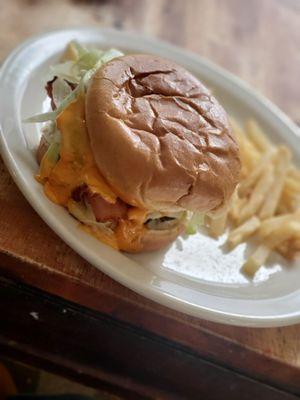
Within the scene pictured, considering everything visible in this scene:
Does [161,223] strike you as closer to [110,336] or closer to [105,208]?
[105,208]

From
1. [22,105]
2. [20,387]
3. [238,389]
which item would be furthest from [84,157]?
[20,387]

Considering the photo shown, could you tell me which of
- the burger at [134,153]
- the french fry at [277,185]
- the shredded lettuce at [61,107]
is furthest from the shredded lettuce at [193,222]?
the shredded lettuce at [61,107]

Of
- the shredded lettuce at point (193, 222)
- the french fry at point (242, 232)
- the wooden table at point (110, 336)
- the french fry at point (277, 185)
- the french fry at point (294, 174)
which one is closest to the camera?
the wooden table at point (110, 336)

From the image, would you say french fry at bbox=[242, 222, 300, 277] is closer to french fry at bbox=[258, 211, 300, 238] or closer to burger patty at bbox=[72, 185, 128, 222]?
french fry at bbox=[258, 211, 300, 238]

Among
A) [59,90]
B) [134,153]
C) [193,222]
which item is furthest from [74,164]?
[193,222]

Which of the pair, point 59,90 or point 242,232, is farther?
point 242,232

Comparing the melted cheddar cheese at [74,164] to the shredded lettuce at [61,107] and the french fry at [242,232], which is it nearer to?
the shredded lettuce at [61,107]

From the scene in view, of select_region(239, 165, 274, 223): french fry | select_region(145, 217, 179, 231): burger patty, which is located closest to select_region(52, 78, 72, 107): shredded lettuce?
select_region(145, 217, 179, 231): burger patty
